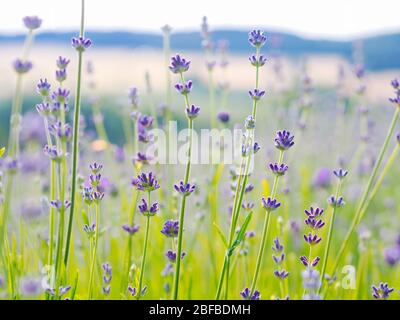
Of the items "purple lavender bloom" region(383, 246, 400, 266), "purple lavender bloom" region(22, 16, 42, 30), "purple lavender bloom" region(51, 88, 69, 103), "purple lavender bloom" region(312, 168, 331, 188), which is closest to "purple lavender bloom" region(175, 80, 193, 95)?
"purple lavender bloom" region(51, 88, 69, 103)

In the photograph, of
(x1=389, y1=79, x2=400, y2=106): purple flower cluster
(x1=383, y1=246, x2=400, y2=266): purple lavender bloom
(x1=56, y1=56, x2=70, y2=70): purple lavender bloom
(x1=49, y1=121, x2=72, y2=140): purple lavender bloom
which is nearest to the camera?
(x1=49, y1=121, x2=72, y2=140): purple lavender bloom

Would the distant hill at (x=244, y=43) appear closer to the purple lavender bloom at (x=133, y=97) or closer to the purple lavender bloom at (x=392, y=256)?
the purple lavender bloom at (x=392, y=256)

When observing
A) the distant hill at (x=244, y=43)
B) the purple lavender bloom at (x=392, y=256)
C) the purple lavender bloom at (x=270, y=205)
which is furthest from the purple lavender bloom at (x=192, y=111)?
the distant hill at (x=244, y=43)

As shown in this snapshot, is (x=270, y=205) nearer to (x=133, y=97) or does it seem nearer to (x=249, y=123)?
(x=249, y=123)

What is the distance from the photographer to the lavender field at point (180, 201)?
1169 mm

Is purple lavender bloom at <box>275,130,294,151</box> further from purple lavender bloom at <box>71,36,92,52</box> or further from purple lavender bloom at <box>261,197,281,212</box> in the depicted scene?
purple lavender bloom at <box>71,36,92,52</box>

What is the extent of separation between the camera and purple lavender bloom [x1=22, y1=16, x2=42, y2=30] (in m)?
1.27

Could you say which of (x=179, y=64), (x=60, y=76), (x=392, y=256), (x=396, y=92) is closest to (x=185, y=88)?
(x=179, y=64)

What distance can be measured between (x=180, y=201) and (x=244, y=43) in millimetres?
1894

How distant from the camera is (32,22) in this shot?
4.18 ft

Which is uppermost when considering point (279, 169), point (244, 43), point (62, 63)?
point (244, 43)

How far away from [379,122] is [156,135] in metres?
3.50

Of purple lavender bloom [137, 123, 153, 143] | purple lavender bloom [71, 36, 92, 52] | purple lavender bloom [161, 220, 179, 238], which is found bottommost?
purple lavender bloom [161, 220, 179, 238]
